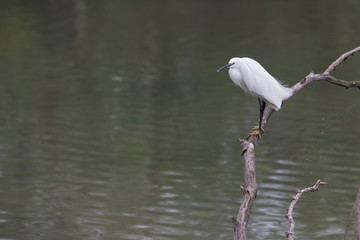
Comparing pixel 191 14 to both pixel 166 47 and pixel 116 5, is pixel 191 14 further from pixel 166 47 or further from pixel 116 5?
pixel 166 47

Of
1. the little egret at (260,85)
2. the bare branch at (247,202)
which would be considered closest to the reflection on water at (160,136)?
the little egret at (260,85)

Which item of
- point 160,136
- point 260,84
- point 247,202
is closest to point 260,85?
point 260,84

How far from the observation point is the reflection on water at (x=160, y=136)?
247 inches

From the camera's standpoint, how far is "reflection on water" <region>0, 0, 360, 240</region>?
20.6ft

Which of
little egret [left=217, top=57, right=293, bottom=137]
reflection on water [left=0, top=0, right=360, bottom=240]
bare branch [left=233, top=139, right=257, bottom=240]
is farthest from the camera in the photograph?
reflection on water [left=0, top=0, right=360, bottom=240]

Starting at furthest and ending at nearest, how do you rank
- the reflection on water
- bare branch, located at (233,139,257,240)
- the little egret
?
the reflection on water < the little egret < bare branch, located at (233,139,257,240)

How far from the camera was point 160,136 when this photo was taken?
8.52 m

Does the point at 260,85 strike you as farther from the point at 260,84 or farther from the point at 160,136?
the point at 160,136

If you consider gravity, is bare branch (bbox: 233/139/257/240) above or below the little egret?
below

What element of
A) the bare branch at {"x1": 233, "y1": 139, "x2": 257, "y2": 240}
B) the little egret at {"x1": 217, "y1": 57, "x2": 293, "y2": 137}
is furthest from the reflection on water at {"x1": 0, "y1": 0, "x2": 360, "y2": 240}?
the bare branch at {"x1": 233, "y1": 139, "x2": 257, "y2": 240}

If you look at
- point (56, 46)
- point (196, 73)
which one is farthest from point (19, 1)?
point (196, 73)

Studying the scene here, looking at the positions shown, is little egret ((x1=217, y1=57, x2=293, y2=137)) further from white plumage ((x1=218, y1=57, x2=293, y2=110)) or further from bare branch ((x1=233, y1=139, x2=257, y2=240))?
bare branch ((x1=233, y1=139, x2=257, y2=240))

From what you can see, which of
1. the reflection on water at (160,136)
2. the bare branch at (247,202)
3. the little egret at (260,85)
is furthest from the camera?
the reflection on water at (160,136)

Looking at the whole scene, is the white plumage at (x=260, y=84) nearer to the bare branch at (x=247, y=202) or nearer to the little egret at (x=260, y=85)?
the little egret at (x=260, y=85)
